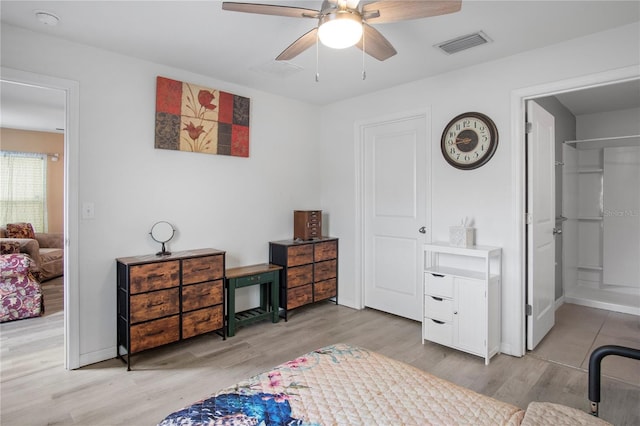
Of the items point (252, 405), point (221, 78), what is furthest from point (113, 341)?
point (221, 78)

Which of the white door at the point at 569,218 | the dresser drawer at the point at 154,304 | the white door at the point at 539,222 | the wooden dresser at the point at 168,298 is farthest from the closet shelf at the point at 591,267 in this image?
the dresser drawer at the point at 154,304

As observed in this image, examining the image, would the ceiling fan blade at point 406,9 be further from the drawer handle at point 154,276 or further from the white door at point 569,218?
the white door at point 569,218

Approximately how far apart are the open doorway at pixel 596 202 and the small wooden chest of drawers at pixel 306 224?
110 inches

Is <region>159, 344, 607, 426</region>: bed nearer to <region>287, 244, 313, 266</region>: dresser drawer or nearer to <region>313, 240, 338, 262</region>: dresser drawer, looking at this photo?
<region>287, 244, 313, 266</region>: dresser drawer

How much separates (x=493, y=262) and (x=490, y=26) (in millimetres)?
1816

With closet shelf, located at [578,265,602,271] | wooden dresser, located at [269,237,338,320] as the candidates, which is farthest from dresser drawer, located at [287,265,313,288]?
closet shelf, located at [578,265,602,271]

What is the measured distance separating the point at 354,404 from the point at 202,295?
2.19 metres

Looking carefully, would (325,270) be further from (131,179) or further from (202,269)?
(131,179)

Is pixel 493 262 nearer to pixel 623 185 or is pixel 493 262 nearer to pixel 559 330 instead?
pixel 559 330

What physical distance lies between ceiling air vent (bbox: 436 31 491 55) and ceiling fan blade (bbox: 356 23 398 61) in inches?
27.8

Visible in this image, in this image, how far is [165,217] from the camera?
→ 128 inches

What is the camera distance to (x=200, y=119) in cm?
342

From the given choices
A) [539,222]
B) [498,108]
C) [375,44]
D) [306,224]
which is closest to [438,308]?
[539,222]

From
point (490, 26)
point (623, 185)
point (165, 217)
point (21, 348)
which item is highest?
point (490, 26)
